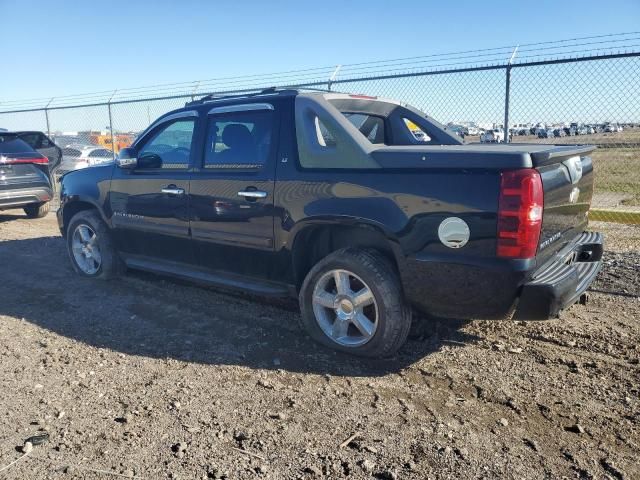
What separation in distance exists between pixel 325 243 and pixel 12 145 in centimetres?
760

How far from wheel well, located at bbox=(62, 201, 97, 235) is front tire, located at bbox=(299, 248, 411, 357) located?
3.17 meters

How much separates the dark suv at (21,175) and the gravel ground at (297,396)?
16.3ft

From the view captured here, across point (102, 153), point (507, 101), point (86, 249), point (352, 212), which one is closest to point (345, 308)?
point (352, 212)

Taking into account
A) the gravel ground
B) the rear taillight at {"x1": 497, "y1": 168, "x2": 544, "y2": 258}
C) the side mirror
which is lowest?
the gravel ground

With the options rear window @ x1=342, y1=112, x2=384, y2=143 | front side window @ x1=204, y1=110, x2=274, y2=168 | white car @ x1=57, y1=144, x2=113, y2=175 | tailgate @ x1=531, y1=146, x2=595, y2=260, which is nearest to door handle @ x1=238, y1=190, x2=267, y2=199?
front side window @ x1=204, y1=110, x2=274, y2=168

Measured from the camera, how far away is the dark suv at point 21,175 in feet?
29.5

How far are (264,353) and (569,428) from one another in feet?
6.58

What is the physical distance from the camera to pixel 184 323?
4473 millimetres

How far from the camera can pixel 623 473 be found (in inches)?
96.5

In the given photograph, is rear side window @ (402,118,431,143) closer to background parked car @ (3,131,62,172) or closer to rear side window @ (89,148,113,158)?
background parked car @ (3,131,62,172)

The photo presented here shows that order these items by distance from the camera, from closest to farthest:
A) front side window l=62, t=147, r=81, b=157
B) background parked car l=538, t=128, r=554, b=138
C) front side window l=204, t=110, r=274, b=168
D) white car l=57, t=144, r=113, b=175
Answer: front side window l=204, t=110, r=274, b=168, background parked car l=538, t=128, r=554, b=138, white car l=57, t=144, r=113, b=175, front side window l=62, t=147, r=81, b=157

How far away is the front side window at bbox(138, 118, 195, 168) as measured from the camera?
15.7 ft

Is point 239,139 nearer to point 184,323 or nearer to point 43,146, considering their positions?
point 184,323

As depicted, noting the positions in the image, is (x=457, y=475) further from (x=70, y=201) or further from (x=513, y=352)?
(x=70, y=201)
